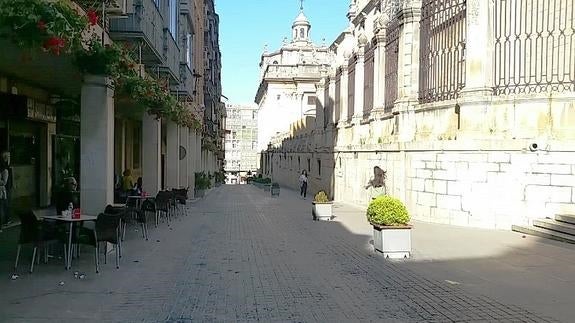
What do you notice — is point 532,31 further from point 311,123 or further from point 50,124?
point 311,123

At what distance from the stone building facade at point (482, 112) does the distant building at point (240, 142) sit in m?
95.2

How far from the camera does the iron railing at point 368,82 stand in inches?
949

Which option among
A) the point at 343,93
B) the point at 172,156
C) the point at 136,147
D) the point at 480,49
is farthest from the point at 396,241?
the point at 136,147

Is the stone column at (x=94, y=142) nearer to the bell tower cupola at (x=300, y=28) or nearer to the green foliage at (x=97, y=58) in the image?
the green foliage at (x=97, y=58)

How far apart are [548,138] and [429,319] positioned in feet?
29.7

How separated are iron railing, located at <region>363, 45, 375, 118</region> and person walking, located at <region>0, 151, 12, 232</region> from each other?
1463 centimetres

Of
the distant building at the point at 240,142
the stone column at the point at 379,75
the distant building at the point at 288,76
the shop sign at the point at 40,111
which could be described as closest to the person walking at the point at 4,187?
the shop sign at the point at 40,111

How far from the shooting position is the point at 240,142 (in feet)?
393

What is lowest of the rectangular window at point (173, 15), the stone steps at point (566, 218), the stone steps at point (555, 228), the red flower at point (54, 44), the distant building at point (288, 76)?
the stone steps at point (555, 228)

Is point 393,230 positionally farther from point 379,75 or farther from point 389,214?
point 379,75

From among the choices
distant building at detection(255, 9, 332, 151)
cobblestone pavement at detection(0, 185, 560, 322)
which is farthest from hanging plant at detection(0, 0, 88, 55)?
distant building at detection(255, 9, 332, 151)

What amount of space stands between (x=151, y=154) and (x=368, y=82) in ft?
34.8

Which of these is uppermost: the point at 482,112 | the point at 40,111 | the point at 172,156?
the point at 40,111

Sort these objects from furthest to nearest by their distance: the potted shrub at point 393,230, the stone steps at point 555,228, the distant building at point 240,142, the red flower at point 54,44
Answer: the distant building at point 240,142 < the stone steps at point 555,228 < the potted shrub at point 393,230 < the red flower at point 54,44
